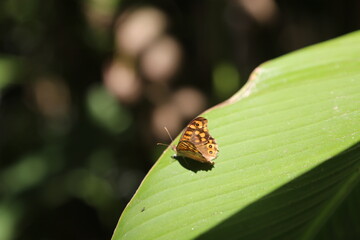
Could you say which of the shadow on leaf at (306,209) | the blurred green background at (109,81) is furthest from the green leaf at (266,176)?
the blurred green background at (109,81)

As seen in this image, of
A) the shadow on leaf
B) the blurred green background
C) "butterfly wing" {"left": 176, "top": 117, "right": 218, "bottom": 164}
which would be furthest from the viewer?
the blurred green background

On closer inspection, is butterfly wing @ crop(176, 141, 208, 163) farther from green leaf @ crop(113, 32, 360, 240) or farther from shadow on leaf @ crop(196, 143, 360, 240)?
shadow on leaf @ crop(196, 143, 360, 240)

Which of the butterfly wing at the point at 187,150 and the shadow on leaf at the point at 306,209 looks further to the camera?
the butterfly wing at the point at 187,150

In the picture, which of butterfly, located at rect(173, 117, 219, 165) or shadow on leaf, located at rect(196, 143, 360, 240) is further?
butterfly, located at rect(173, 117, 219, 165)

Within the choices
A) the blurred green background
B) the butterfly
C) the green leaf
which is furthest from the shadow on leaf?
the blurred green background

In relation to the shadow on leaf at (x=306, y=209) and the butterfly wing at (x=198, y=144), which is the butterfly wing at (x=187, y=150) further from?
the shadow on leaf at (x=306, y=209)

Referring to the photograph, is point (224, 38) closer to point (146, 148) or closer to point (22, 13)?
point (146, 148)

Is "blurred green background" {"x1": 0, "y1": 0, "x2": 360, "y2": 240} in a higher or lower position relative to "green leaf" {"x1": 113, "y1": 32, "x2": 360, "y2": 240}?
lower
